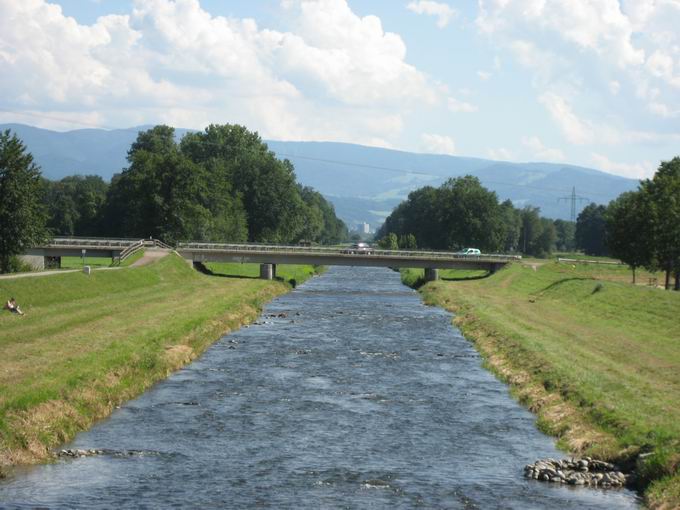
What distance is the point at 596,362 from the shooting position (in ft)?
160

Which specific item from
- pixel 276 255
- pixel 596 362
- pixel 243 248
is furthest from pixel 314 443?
pixel 243 248

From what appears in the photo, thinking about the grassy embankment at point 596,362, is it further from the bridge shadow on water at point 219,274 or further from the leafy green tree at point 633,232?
the bridge shadow on water at point 219,274

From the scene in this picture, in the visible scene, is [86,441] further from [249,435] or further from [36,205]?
[36,205]

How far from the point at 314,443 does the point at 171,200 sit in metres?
112

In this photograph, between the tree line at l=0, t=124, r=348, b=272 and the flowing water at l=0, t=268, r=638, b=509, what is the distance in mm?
38158

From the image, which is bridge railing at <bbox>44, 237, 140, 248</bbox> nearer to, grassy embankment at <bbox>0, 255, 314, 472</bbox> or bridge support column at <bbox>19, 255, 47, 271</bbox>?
bridge support column at <bbox>19, 255, 47, 271</bbox>

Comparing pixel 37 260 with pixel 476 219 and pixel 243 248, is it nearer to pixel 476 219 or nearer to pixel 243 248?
pixel 243 248

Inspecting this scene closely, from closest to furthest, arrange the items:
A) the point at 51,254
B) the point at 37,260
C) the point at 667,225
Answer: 1. the point at 667,225
2. the point at 37,260
3. the point at 51,254

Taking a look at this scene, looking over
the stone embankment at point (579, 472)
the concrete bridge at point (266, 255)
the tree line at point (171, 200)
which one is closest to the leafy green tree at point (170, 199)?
the tree line at point (171, 200)

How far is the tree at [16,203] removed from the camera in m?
86.6

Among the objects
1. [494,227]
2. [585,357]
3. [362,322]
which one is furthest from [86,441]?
[494,227]

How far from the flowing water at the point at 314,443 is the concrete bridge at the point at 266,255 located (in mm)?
70068

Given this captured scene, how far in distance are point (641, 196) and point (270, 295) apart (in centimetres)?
4348

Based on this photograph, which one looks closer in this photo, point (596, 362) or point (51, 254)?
point (596, 362)
